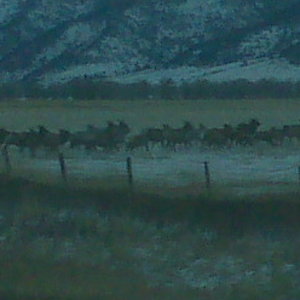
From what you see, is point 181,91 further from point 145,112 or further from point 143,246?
point 143,246

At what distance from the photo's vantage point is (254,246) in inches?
686

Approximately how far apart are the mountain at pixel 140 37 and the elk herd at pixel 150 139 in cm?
A: 5754

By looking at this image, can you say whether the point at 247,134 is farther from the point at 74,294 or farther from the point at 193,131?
the point at 74,294

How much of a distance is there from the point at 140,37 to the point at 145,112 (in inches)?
2123

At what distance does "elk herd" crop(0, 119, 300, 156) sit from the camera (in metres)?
36.1

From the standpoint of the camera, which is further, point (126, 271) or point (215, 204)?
point (215, 204)

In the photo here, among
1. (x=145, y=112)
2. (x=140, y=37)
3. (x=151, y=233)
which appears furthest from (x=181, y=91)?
(x=151, y=233)

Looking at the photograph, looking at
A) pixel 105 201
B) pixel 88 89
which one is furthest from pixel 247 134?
pixel 88 89

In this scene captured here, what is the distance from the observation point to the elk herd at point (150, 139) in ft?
119

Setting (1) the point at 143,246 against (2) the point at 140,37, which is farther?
(2) the point at 140,37

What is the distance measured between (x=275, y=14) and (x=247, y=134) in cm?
7564

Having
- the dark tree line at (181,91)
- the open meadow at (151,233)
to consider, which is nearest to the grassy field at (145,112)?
the dark tree line at (181,91)

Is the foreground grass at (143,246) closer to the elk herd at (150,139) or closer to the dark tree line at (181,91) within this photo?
the elk herd at (150,139)

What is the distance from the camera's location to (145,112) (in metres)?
57.9
